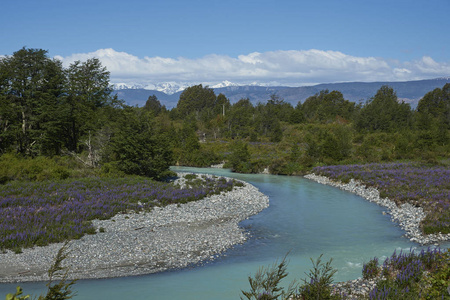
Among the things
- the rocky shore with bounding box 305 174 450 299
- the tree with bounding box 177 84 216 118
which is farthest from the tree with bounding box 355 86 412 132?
the tree with bounding box 177 84 216 118

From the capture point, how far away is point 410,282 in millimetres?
9508

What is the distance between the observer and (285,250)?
14.2 m

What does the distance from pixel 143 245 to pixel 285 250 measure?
614 cm

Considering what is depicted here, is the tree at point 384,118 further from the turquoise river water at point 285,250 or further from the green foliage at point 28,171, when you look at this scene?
the green foliage at point 28,171

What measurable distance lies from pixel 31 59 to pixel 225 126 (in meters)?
51.7

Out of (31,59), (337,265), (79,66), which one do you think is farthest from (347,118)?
(337,265)

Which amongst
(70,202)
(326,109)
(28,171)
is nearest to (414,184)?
(70,202)

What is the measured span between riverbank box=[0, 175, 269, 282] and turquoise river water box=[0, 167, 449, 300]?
58 cm

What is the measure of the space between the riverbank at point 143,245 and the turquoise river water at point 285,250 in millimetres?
581

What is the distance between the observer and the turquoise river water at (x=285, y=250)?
414 inches

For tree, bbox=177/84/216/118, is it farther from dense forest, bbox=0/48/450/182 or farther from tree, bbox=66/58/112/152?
tree, bbox=66/58/112/152

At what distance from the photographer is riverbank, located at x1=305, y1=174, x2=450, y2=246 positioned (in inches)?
604

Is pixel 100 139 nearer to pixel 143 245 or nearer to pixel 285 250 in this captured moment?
pixel 143 245


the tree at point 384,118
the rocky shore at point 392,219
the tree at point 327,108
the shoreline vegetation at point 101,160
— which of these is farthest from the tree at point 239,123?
the rocky shore at point 392,219
